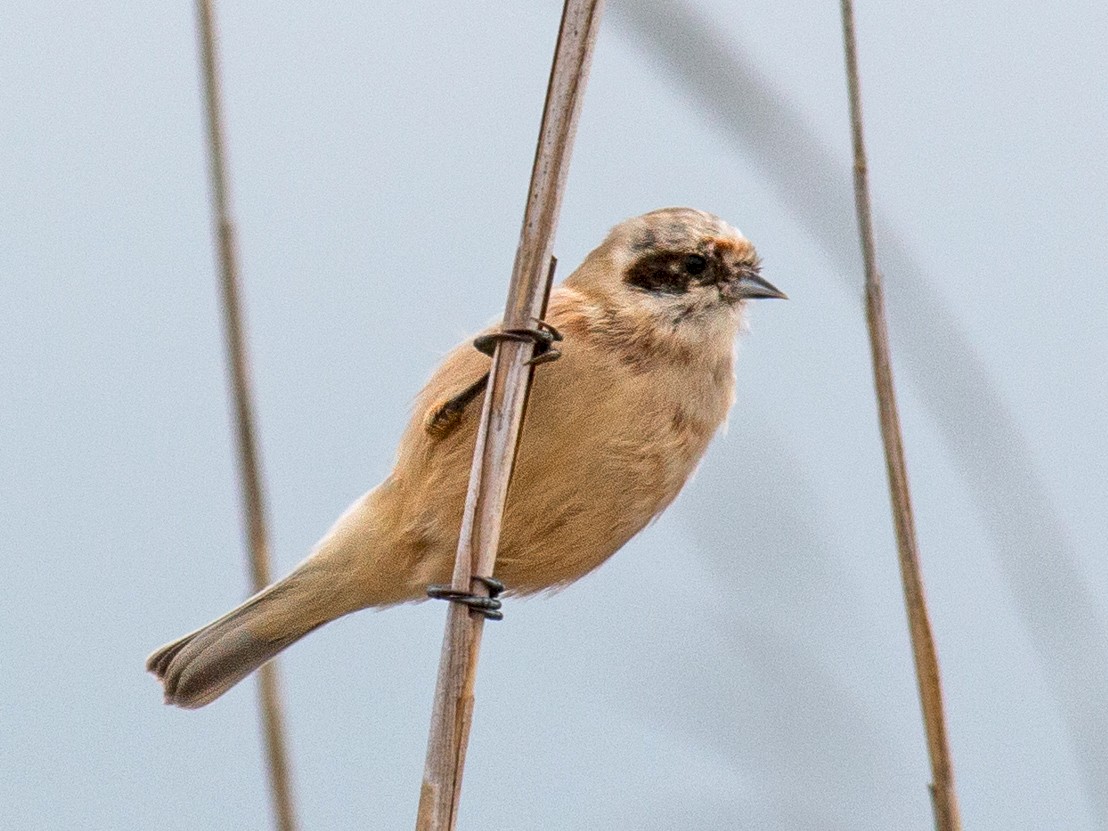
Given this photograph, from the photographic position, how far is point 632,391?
2871 mm

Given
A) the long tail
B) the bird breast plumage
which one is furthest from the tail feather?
the bird breast plumage

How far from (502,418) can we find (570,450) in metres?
0.93

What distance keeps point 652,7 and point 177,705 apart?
237 cm

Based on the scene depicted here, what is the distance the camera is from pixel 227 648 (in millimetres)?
3301

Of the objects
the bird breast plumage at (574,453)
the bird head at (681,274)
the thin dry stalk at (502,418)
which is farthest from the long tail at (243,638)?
the thin dry stalk at (502,418)

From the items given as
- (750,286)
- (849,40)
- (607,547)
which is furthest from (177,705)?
(849,40)

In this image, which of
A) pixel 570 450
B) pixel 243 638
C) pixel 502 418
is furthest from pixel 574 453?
pixel 243 638

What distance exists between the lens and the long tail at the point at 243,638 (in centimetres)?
323

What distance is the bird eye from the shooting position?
3.18 meters

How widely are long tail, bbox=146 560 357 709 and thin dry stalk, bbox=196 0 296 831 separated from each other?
→ 88cm

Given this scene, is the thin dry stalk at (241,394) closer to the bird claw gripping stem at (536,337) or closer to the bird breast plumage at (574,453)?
the bird claw gripping stem at (536,337)

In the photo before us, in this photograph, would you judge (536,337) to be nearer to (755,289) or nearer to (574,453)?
(574,453)

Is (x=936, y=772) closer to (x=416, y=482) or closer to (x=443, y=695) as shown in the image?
(x=443, y=695)

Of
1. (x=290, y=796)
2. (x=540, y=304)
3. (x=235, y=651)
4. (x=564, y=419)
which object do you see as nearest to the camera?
(x=540, y=304)
